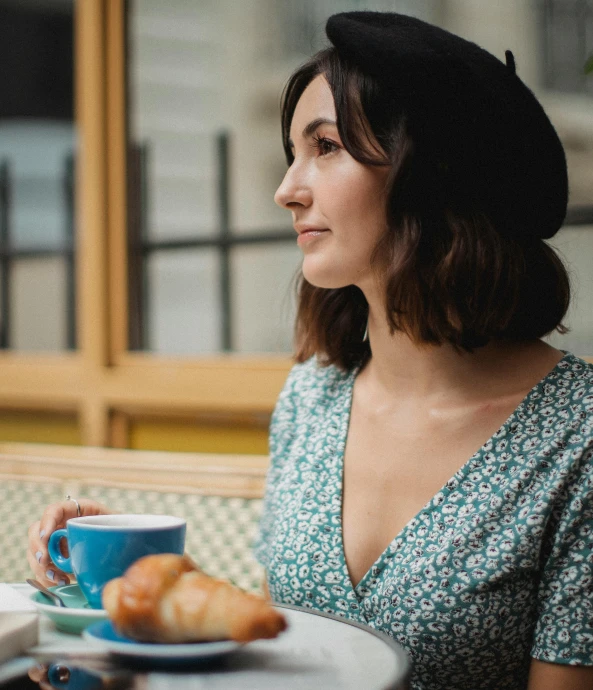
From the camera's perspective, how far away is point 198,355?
2252mm

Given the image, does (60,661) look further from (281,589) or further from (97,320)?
(97,320)

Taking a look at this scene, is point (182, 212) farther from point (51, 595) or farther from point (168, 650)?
point (168, 650)

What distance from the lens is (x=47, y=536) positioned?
100 centimetres

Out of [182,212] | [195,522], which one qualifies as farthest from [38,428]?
[195,522]

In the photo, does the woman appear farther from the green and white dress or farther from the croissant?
the croissant

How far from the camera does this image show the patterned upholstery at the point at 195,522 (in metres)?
1.76

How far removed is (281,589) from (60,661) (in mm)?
517

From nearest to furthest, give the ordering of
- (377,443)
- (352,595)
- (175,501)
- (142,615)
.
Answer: (142,615), (352,595), (377,443), (175,501)

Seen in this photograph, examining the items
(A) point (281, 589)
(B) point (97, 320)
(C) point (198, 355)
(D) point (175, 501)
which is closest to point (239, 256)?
(C) point (198, 355)

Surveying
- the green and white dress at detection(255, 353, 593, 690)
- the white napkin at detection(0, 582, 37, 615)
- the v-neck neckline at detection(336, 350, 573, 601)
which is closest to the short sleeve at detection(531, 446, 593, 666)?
the green and white dress at detection(255, 353, 593, 690)

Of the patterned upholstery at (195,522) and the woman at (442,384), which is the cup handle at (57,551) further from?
the patterned upholstery at (195,522)

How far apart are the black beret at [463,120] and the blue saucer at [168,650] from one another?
2.17 feet

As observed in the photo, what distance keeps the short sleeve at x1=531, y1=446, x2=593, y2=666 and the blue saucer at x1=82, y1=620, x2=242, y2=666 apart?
1.59 ft

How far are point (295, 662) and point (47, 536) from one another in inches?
16.9
